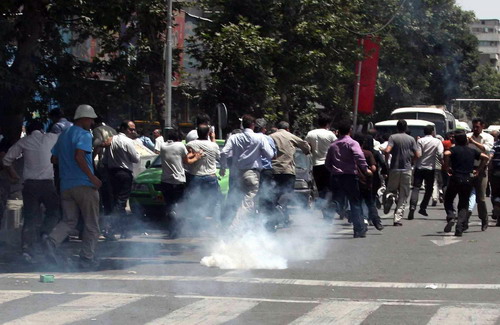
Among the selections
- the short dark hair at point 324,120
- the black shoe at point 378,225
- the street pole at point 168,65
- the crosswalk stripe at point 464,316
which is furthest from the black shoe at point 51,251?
the street pole at point 168,65

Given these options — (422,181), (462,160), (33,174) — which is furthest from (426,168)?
(33,174)

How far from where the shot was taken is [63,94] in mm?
16031

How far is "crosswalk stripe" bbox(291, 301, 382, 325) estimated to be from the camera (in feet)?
26.4

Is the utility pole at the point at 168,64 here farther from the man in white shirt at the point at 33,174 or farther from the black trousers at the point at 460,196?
the man in white shirt at the point at 33,174

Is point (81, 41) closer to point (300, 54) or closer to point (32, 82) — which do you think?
point (32, 82)

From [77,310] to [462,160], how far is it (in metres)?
8.22

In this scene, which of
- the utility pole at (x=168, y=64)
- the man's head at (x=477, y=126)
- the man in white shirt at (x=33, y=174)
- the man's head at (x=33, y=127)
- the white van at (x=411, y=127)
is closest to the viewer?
the man in white shirt at (x=33, y=174)

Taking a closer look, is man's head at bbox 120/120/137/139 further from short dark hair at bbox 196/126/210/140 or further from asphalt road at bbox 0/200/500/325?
asphalt road at bbox 0/200/500/325

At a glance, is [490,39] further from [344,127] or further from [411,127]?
Answer: [344,127]

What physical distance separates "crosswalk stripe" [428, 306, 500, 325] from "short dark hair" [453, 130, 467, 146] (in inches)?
269

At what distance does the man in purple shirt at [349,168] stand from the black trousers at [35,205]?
4.39 metres

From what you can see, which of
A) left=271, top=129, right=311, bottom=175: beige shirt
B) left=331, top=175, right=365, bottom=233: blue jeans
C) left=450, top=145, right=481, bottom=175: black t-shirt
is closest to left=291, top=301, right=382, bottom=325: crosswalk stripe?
left=331, top=175, right=365, bottom=233: blue jeans

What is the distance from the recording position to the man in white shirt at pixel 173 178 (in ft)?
49.1

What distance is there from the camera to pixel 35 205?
12188 millimetres
